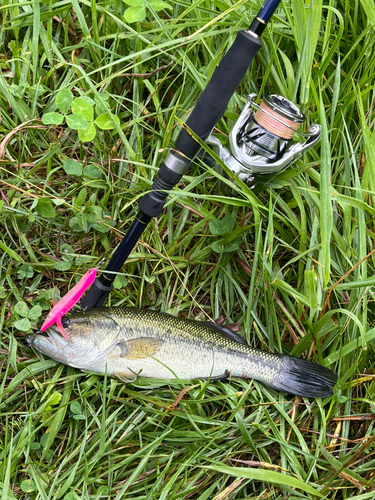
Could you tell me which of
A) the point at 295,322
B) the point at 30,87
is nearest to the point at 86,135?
the point at 30,87

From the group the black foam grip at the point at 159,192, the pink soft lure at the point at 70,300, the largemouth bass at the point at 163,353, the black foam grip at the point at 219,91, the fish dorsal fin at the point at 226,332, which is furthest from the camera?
the fish dorsal fin at the point at 226,332

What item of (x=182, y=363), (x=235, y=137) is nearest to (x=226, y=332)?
(x=182, y=363)

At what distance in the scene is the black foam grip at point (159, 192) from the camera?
2.23m

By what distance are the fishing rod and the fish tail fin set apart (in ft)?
3.81

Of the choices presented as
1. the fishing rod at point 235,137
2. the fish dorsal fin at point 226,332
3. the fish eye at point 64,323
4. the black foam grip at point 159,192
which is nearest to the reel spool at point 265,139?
the fishing rod at point 235,137

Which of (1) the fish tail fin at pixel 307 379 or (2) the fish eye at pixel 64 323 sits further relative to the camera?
(1) the fish tail fin at pixel 307 379

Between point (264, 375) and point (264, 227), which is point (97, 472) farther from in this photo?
point (264, 227)

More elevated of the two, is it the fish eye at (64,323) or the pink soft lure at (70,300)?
the pink soft lure at (70,300)

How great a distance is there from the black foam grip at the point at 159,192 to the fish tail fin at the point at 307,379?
1214mm

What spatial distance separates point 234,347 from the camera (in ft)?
8.57

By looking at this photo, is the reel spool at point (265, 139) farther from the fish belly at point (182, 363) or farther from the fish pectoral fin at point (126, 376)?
the fish pectoral fin at point (126, 376)

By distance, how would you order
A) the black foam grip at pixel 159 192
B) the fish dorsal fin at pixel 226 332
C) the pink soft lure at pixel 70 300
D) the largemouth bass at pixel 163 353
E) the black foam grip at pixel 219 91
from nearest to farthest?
1. the black foam grip at pixel 219 91
2. the black foam grip at pixel 159 192
3. the pink soft lure at pixel 70 300
4. the largemouth bass at pixel 163 353
5. the fish dorsal fin at pixel 226 332

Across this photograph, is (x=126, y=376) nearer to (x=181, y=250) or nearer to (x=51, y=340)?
(x=51, y=340)

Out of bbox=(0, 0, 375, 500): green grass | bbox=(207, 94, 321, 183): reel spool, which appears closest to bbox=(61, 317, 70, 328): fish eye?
bbox=(0, 0, 375, 500): green grass
